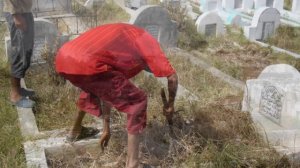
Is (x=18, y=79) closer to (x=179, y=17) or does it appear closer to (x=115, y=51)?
(x=115, y=51)

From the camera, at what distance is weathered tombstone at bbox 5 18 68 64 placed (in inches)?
215

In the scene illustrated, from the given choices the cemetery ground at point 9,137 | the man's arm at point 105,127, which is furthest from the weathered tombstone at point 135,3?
the man's arm at point 105,127

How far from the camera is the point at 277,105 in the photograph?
3.55 m

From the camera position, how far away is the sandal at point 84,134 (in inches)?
126

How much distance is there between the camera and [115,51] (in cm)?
259

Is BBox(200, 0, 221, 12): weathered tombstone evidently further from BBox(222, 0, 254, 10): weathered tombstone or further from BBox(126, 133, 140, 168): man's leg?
BBox(126, 133, 140, 168): man's leg

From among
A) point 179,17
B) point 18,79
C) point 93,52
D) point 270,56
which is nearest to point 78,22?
point 179,17

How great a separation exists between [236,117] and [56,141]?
1.50 meters

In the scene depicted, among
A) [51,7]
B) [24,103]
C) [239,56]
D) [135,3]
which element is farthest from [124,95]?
[135,3]

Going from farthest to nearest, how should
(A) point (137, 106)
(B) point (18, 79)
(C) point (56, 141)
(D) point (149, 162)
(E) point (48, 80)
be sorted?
1. (E) point (48, 80)
2. (B) point (18, 79)
3. (C) point (56, 141)
4. (D) point (149, 162)
5. (A) point (137, 106)

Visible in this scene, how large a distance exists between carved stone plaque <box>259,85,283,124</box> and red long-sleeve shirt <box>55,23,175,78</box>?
1.38m

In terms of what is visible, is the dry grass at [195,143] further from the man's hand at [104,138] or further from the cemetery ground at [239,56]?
the cemetery ground at [239,56]

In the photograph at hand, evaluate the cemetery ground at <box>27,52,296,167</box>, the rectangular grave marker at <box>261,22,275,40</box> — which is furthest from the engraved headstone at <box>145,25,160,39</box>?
the rectangular grave marker at <box>261,22,275,40</box>

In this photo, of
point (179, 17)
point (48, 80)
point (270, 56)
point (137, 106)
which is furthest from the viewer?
point (179, 17)
